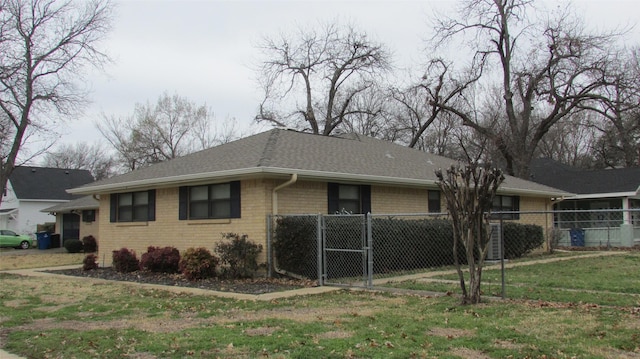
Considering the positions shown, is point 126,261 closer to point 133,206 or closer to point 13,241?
point 133,206

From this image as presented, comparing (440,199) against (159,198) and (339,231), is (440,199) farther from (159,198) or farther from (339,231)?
(159,198)

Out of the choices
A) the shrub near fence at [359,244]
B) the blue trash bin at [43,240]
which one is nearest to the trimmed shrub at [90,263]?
the shrub near fence at [359,244]

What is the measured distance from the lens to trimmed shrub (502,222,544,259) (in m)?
19.1

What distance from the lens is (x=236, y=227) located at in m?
14.3

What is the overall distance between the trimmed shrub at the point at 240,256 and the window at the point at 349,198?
246 centimetres

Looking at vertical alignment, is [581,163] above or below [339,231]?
above

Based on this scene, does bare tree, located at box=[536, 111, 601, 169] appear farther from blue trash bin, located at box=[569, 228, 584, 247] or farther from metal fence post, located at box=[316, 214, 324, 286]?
metal fence post, located at box=[316, 214, 324, 286]

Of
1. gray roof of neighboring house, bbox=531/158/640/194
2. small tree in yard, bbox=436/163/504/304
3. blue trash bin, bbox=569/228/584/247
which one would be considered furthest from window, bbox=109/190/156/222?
gray roof of neighboring house, bbox=531/158/640/194

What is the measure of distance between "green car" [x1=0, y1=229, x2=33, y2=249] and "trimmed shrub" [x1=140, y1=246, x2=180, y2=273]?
970 inches

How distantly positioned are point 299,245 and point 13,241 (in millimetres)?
29357

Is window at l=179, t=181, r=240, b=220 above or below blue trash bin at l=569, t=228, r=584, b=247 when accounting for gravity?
above

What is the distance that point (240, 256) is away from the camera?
13.5 meters

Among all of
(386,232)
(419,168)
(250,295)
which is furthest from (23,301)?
(419,168)

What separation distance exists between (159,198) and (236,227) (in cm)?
363
